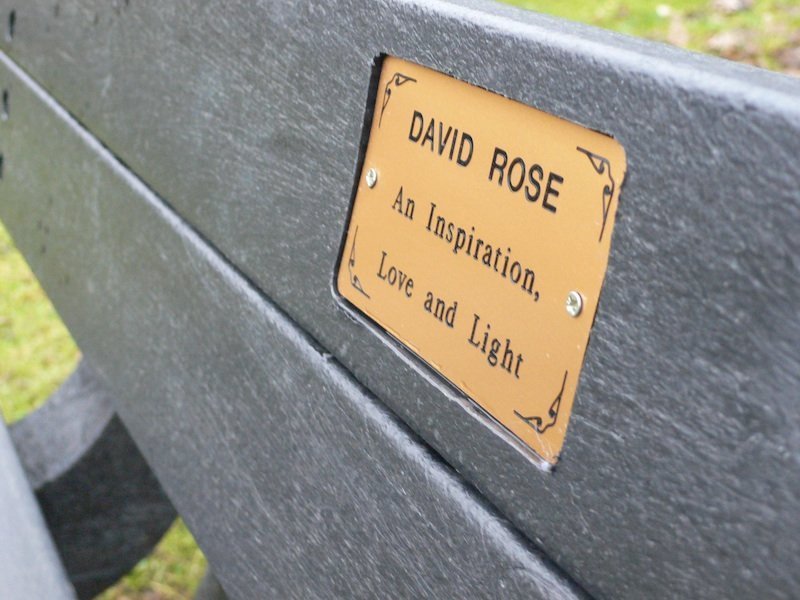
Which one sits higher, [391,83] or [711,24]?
[391,83]

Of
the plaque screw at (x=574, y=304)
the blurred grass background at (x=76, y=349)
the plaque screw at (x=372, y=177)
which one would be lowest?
the blurred grass background at (x=76, y=349)

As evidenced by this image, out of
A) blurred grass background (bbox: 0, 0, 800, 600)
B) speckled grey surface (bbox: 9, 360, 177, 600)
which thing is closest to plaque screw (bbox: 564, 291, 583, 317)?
speckled grey surface (bbox: 9, 360, 177, 600)

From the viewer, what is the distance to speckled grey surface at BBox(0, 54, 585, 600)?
68 cm

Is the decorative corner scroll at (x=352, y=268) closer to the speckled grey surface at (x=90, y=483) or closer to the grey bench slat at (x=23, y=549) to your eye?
the grey bench slat at (x=23, y=549)

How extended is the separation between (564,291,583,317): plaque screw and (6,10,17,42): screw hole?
135 cm

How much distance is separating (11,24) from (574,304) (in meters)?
1.38

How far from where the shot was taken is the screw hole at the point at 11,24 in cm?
163

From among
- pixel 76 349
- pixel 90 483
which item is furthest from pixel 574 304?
pixel 76 349

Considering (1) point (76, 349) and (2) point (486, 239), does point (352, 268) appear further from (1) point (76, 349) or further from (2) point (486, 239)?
(1) point (76, 349)

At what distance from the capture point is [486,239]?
2.07 feet

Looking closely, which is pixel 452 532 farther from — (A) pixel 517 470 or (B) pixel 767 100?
(B) pixel 767 100

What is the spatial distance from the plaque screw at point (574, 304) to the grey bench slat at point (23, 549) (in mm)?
583

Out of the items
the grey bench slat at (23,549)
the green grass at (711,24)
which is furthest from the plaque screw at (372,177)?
the green grass at (711,24)

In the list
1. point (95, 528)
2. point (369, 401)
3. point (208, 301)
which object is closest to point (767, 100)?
point (369, 401)
